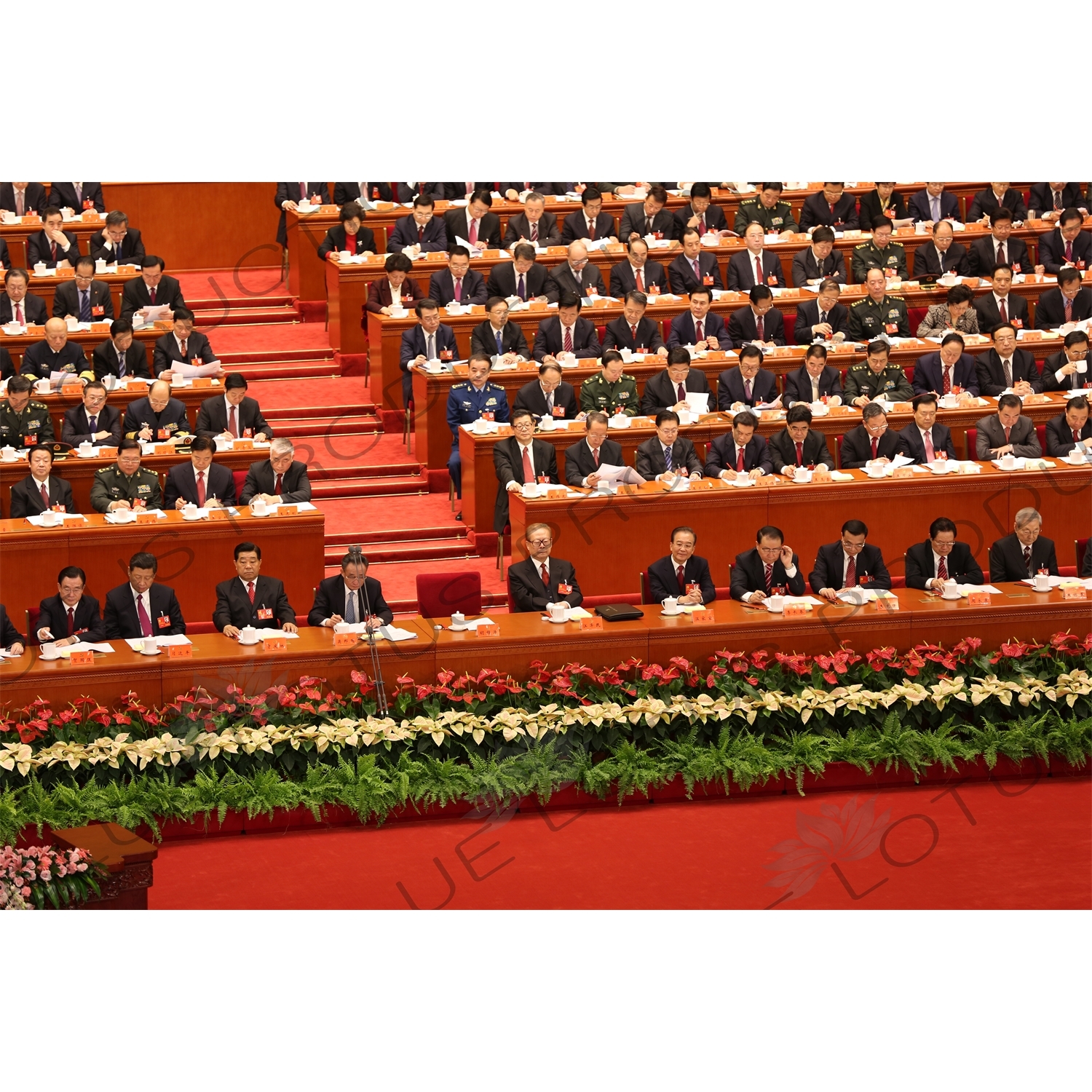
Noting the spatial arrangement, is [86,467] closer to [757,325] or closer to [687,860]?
[687,860]

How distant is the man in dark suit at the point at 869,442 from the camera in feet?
30.9

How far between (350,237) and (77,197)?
89.9 inches

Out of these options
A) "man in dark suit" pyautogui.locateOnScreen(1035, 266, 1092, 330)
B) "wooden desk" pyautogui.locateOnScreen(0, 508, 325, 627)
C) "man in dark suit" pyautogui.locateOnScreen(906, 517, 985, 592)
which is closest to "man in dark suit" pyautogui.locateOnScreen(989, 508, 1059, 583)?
"man in dark suit" pyautogui.locateOnScreen(906, 517, 985, 592)

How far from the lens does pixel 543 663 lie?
7531 millimetres

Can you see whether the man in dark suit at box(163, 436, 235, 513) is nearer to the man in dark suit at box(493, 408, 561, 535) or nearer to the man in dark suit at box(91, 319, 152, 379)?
the man in dark suit at box(91, 319, 152, 379)

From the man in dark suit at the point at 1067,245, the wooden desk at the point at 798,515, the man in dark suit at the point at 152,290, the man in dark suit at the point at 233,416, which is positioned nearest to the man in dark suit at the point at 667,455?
the wooden desk at the point at 798,515

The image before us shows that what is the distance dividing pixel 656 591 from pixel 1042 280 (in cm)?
485

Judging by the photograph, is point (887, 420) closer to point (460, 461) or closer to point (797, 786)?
point (460, 461)

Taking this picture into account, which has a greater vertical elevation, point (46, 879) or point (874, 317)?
point (874, 317)

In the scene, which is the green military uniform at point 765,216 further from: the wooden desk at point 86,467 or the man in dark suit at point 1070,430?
the wooden desk at point 86,467

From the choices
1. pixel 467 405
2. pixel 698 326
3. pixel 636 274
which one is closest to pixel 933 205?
pixel 636 274

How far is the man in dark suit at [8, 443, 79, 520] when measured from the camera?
8516 mm

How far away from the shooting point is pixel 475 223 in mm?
11648

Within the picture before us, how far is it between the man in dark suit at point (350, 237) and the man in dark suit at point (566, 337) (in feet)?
5.79
